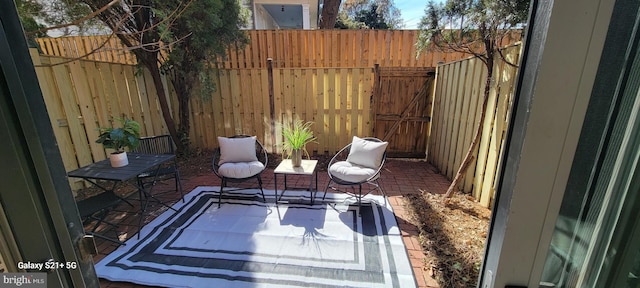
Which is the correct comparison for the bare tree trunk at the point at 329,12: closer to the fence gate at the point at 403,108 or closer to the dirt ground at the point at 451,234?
the fence gate at the point at 403,108

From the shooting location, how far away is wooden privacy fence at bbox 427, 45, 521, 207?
7.93 ft

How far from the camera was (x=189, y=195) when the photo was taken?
320 centimetres

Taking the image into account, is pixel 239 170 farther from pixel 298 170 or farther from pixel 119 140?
pixel 119 140

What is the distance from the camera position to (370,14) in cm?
1312

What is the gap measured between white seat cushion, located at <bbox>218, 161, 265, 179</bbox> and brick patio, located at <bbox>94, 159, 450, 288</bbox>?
2.23 feet

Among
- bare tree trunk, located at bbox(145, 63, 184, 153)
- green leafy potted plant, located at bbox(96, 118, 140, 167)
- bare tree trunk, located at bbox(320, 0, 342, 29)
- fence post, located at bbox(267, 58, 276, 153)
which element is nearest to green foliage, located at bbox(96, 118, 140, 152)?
green leafy potted plant, located at bbox(96, 118, 140, 167)

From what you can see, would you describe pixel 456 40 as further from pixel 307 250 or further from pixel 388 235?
pixel 307 250

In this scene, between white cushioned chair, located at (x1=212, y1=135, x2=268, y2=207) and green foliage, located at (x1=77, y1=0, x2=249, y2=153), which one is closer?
white cushioned chair, located at (x1=212, y1=135, x2=268, y2=207)

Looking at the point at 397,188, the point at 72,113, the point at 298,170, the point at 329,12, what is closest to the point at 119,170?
the point at 72,113

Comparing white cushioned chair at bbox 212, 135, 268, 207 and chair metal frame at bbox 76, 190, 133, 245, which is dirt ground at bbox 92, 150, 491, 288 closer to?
chair metal frame at bbox 76, 190, 133, 245

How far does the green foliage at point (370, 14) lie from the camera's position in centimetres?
1244

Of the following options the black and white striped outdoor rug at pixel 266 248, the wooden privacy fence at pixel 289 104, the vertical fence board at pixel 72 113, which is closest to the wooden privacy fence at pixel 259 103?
the wooden privacy fence at pixel 289 104

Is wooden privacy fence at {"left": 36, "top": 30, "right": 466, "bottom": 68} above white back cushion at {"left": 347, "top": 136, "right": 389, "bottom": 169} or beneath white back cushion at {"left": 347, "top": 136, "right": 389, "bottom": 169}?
above

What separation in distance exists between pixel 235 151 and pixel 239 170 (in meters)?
0.37
